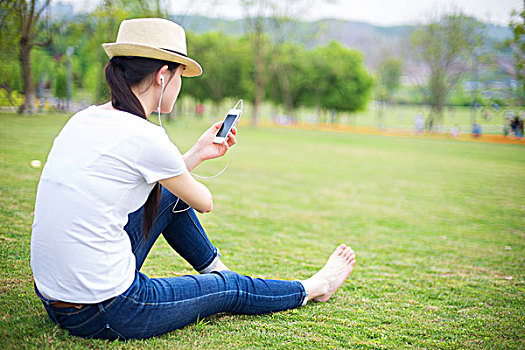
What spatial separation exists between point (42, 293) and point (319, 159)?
1156 centimetres

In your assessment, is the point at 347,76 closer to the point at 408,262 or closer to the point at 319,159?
the point at 319,159

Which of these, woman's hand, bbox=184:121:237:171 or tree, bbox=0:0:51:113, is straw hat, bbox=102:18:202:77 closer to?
woman's hand, bbox=184:121:237:171

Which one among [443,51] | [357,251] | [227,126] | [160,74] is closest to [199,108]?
[443,51]

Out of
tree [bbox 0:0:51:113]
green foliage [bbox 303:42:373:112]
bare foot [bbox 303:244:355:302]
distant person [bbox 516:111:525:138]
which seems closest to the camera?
bare foot [bbox 303:244:355:302]

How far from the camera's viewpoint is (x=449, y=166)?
12.7m

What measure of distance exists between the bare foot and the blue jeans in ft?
0.33

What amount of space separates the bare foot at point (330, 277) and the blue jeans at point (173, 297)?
10cm

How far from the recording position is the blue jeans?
193cm

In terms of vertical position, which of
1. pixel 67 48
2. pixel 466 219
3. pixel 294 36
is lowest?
pixel 466 219

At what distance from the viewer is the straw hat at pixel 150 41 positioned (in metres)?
1.92

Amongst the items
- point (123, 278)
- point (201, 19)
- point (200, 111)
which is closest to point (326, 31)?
point (201, 19)

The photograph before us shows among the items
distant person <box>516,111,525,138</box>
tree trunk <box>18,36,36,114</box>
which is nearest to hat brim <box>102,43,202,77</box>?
tree trunk <box>18,36,36,114</box>

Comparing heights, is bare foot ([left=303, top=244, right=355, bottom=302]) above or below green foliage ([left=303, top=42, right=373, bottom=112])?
below

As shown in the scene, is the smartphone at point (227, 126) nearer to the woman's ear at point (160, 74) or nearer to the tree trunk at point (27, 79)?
the woman's ear at point (160, 74)
